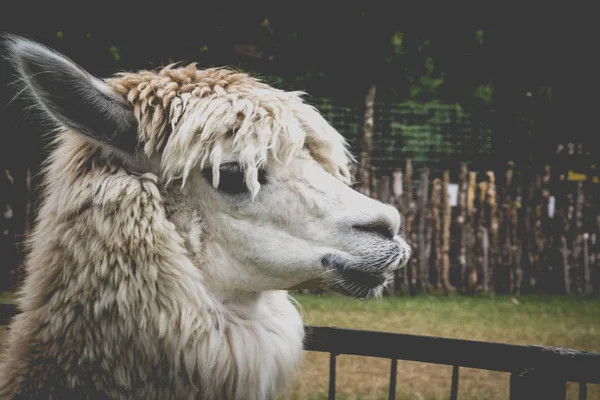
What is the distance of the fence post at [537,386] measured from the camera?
1.98 meters

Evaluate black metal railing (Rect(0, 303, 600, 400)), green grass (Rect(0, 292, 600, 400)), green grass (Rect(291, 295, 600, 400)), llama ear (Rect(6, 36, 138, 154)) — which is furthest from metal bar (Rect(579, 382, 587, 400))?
green grass (Rect(0, 292, 600, 400))

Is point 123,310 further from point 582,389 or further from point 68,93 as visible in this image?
point 582,389

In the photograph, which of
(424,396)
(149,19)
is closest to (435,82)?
(149,19)

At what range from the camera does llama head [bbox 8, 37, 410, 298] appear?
1.92 meters

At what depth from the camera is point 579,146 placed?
10594mm

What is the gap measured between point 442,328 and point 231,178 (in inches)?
226

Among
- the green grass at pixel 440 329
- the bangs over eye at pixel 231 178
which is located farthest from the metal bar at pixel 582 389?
the green grass at pixel 440 329

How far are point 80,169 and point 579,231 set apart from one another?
9446 mm

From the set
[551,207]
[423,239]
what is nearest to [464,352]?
[423,239]

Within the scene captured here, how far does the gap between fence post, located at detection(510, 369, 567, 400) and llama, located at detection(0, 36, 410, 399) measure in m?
0.56

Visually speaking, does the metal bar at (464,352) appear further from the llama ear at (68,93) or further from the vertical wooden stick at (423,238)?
the vertical wooden stick at (423,238)

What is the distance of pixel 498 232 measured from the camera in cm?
988

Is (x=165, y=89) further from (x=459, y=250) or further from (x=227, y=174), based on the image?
(x=459, y=250)

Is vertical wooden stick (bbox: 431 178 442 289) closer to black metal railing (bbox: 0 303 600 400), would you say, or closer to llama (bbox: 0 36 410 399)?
black metal railing (bbox: 0 303 600 400)
